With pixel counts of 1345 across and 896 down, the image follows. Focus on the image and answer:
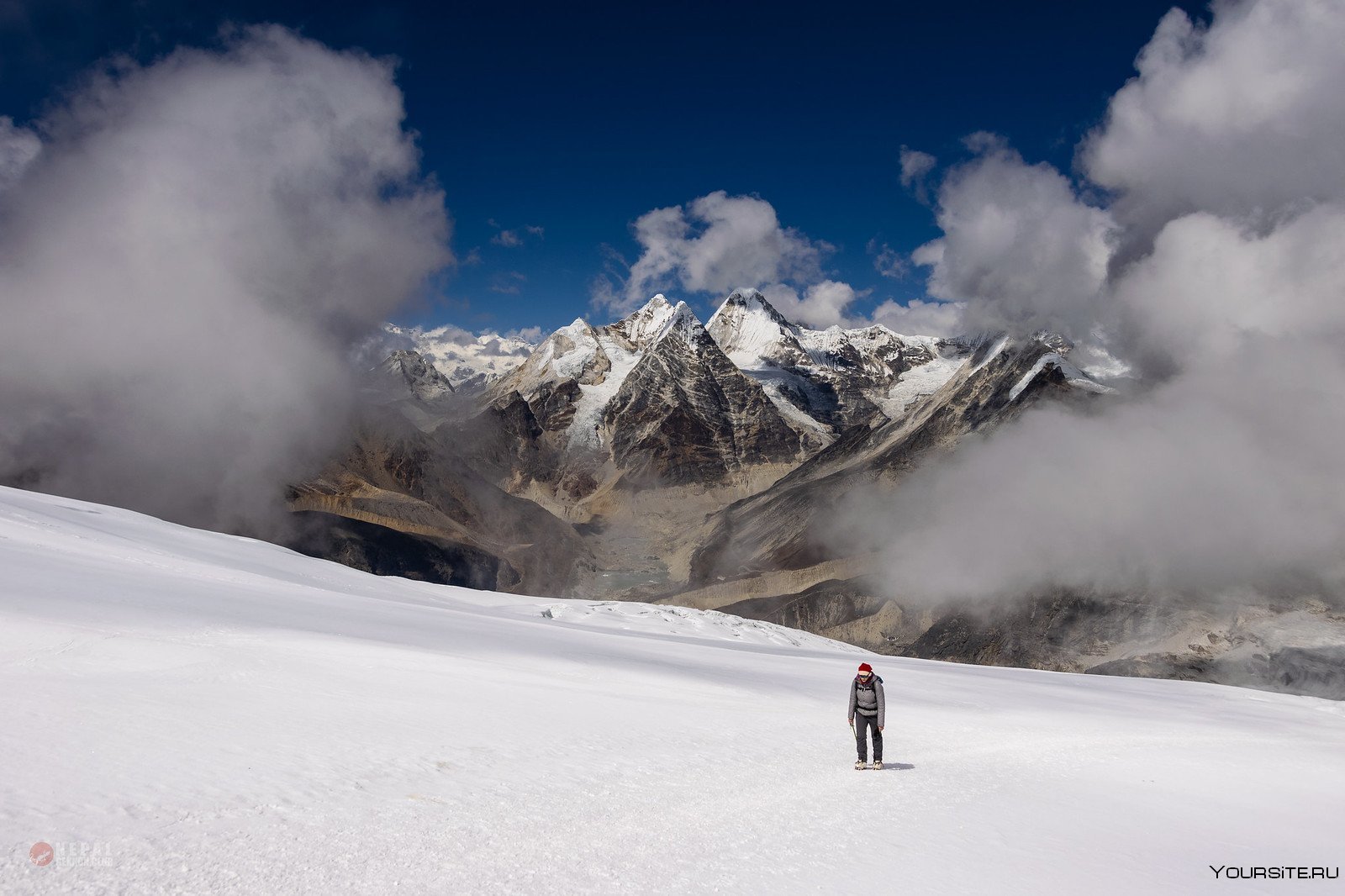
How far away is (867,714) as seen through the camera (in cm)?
1267

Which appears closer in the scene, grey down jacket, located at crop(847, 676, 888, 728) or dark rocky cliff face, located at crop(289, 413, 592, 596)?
grey down jacket, located at crop(847, 676, 888, 728)

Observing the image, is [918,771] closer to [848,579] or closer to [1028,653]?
[1028,653]

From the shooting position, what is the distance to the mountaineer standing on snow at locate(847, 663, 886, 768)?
12562 mm

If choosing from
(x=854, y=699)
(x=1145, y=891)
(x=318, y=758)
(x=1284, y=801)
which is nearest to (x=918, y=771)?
(x=854, y=699)

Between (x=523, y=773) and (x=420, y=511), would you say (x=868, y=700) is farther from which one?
(x=420, y=511)

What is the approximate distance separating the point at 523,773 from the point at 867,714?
5629mm

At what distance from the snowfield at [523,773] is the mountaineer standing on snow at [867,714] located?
525 mm

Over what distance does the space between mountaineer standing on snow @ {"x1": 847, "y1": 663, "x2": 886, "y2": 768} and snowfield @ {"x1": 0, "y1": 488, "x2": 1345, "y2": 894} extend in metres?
0.53

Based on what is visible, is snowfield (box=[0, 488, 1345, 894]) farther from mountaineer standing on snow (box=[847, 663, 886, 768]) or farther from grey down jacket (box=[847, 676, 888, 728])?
grey down jacket (box=[847, 676, 888, 728])

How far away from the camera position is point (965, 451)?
198 m

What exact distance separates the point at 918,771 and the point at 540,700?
21.6ft

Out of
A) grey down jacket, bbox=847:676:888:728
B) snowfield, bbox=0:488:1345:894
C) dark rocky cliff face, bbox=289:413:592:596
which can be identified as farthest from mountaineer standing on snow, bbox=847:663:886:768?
dark rocky cliff face, bbox=289:413:592:596

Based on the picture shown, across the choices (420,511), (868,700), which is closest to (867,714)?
(868,700)

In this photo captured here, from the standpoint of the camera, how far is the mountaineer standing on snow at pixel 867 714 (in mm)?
12562
